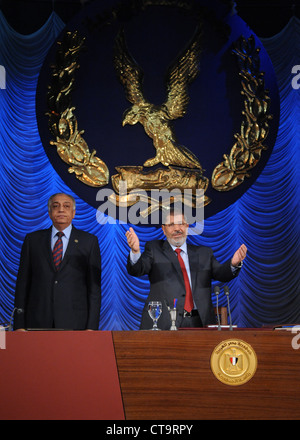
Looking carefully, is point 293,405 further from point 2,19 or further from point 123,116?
point 2,19

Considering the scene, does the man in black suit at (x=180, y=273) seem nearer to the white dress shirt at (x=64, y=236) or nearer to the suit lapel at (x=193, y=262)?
the suit lapel at (x=193, y=262)

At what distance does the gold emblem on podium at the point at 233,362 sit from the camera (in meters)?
2.43

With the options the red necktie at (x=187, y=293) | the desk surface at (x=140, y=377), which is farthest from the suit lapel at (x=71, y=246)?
the desk surface at (x=140, y=377)

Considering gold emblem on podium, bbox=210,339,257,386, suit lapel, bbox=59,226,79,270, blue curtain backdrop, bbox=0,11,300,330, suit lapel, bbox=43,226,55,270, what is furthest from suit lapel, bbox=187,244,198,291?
blue curtain backdrop, bbox=0,11,300,330

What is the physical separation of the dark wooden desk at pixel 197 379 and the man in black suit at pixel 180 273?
0.75 m

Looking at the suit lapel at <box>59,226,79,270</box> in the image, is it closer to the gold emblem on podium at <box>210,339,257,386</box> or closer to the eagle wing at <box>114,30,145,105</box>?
the gold emblem on podium at <box>210,339,257,386</box>

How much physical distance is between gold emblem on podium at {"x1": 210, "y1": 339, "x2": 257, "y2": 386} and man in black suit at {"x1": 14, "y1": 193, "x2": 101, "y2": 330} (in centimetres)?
101

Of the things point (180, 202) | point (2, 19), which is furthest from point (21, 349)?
point (2, 19)

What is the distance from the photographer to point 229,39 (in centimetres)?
485

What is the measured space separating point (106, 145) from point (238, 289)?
1.75 metres

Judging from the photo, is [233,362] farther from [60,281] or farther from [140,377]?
[60,281]

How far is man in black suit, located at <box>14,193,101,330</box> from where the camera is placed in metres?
3.30

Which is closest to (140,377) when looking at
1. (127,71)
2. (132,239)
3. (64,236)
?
(132,239)

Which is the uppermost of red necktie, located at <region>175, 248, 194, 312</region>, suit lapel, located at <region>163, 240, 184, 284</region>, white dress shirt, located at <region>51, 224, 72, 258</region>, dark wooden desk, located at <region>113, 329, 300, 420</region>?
white dress shirt, located at <region>51, 224, 72, 258</region>
